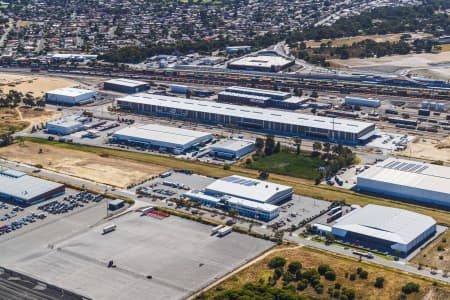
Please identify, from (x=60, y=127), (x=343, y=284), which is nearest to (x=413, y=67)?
(x=60, y=127)

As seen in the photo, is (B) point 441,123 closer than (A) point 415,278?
No

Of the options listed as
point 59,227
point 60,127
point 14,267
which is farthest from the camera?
point 60,127

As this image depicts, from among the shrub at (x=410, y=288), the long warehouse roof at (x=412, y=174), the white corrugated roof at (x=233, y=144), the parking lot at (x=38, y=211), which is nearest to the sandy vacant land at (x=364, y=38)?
the white corrugated roof at (x=233, y=144)

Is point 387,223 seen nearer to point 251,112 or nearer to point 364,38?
point 251,112

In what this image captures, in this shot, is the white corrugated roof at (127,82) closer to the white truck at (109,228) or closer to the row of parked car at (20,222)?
the row of parked car at (20,222)

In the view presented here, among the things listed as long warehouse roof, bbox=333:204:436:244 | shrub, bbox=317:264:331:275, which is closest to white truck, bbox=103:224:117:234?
shrub, bbox=317:264:331:275

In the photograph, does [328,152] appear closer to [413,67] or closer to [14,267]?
[14,267]

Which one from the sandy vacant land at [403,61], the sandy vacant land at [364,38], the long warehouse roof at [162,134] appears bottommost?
the long warehouse roof at [162,134]

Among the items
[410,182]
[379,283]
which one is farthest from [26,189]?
[410,182]
